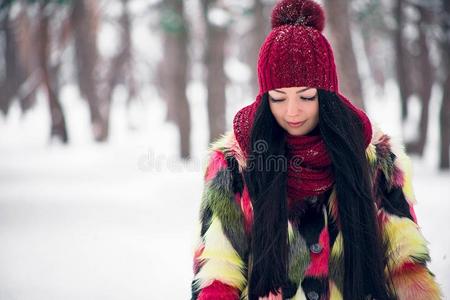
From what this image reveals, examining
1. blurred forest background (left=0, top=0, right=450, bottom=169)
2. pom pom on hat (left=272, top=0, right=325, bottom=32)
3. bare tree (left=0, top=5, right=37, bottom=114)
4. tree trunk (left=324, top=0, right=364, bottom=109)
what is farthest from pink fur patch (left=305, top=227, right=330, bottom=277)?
bare tree (left=0, top=5, right=37, bottom=114)

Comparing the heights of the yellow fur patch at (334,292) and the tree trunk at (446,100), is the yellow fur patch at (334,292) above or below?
below

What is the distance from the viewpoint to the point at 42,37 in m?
15.2

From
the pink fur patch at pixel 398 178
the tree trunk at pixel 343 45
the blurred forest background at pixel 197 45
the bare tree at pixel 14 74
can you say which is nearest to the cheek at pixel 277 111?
the pink fur patch at pixel 398 178

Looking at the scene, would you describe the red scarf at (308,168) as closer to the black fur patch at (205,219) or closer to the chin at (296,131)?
the chin at (296,131)

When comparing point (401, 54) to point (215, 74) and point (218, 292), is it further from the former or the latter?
point (218, 292)

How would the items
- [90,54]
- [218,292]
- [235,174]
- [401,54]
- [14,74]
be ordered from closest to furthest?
[218,292]
[235,174]
[401,54]
[90,54]
[14,74]

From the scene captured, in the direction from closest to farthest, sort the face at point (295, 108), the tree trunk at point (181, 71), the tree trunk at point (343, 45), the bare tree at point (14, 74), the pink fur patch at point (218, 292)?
the pink fur patch at point (218, 292), the face at point (295, 108), the tree trunk at point (343, 45), the tree trunk at point (181, 71), the bare tree at point (14, 74)

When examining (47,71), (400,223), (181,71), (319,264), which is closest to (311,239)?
(319,264)

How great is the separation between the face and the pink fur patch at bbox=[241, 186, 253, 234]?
0.37 meters

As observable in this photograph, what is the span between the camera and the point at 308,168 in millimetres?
2168

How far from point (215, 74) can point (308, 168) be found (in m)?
9.28

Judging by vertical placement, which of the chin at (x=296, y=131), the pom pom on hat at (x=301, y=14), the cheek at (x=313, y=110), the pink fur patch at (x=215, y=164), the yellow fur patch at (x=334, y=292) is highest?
the pom pom on hat at (x=301, y=14)

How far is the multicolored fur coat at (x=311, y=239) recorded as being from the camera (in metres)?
2.11

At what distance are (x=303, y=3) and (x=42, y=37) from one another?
578 inches
